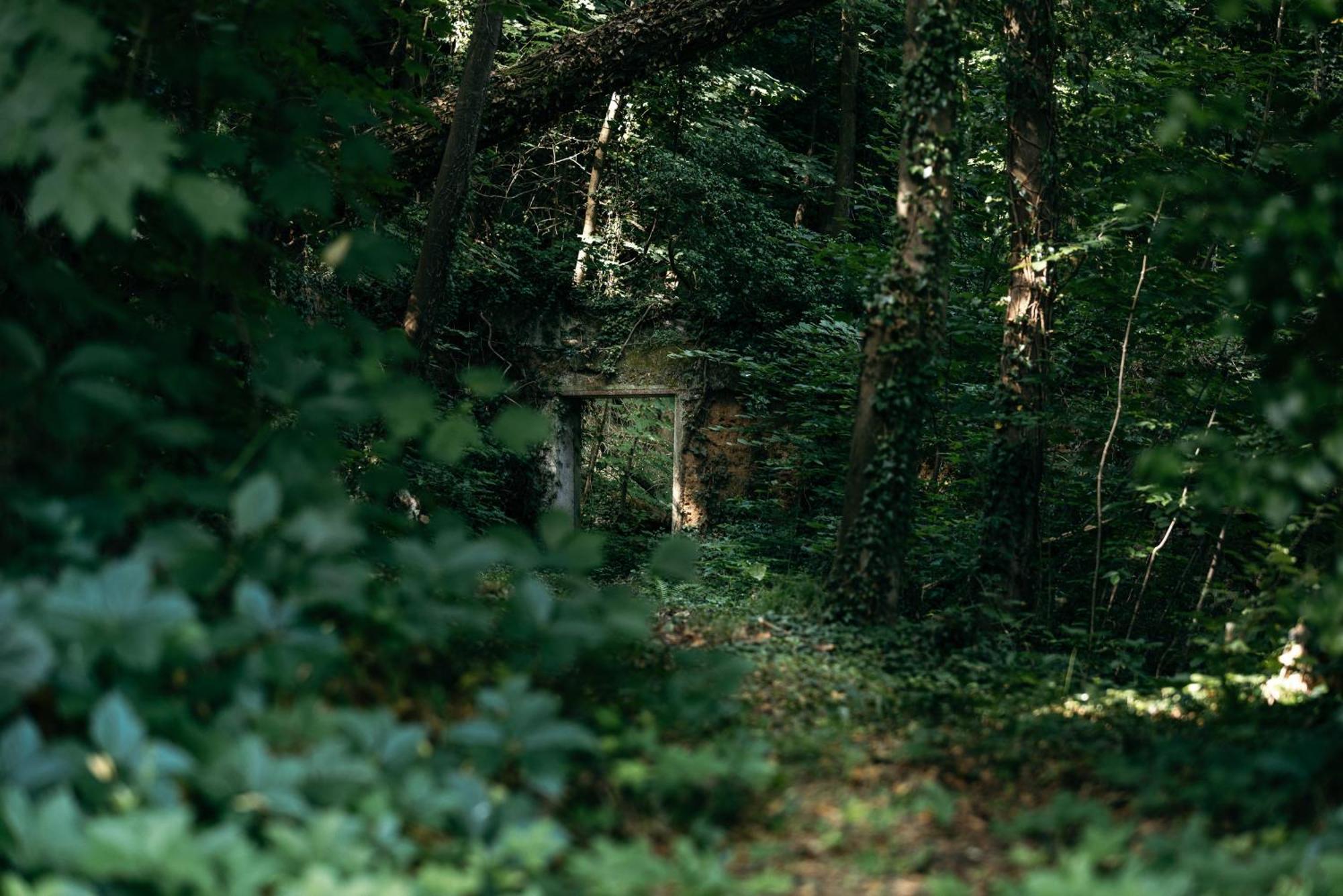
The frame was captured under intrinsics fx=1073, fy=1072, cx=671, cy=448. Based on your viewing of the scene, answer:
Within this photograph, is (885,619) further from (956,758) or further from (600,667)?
(600,667)

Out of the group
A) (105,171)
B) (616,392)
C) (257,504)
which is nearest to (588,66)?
(616,392)

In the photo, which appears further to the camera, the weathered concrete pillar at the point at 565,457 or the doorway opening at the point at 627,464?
the doorway opening at the point at 627,464

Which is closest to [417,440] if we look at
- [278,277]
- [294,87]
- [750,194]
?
[278,277]

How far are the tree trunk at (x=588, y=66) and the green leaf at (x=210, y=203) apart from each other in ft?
23.5

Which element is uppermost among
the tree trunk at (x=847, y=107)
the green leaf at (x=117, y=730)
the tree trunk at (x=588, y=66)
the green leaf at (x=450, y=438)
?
the tree trunk at (x=847, y=107)

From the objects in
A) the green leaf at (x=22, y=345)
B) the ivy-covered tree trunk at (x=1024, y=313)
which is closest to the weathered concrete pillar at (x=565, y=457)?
the ivy-covered tree trunk at (x=1024, y=313)

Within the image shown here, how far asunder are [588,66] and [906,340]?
5.01 m

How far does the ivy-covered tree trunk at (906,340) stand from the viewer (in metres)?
6.20

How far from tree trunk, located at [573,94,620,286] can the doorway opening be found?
309 centimetres

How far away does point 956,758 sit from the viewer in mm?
3488

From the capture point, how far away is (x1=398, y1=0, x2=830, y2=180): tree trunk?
31.1 feet

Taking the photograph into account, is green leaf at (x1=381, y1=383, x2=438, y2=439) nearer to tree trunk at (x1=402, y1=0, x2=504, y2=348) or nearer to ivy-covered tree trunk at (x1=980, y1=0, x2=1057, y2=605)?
ivy-covered tree trunk at (x1=980, y1=0, x2=1057, y2=605)

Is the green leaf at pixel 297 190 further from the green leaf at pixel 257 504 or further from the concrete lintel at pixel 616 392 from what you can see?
the concrete lintel at pixel 616 392

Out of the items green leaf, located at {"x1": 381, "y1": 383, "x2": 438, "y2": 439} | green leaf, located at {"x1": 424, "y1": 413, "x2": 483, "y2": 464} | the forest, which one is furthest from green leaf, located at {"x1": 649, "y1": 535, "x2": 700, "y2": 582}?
green leaf, located at {"x1": 381, "y1": 383, "x2": 438, "y2": 439}
